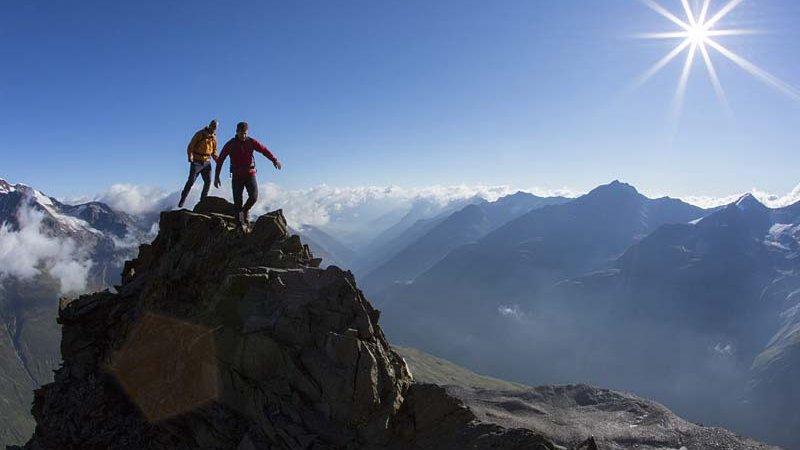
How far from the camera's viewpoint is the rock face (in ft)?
70.3

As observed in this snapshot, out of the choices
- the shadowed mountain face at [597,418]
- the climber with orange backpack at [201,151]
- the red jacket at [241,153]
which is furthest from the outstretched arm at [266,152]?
the shadowed mountain face at [597,418]

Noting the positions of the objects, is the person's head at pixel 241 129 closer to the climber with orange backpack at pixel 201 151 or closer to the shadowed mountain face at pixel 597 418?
the climber with orange backpack at pixel 201 151

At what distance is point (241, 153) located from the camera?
2842 centimetres

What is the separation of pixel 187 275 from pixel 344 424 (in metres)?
14.2

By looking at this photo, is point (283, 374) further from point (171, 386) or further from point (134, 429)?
point (134, 429)

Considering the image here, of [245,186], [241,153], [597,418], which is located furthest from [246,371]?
[597,418]

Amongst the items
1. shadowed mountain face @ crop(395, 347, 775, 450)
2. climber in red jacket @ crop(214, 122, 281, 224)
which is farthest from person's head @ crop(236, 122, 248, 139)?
shadowed mountain face @ crop(395, 347, 775, 450)

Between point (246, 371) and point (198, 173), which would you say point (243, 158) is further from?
point (246, 371)

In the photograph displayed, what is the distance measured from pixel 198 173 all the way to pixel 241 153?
5550mm

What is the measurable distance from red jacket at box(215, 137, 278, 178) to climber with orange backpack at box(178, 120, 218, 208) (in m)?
3.77

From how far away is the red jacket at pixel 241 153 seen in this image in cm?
2845

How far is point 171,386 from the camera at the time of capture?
2452 cm

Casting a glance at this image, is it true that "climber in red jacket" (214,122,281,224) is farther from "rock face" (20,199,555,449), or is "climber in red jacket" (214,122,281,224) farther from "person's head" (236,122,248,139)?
"rock face" (20,199,555,449)

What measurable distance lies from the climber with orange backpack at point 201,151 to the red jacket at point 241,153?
12.4ft
